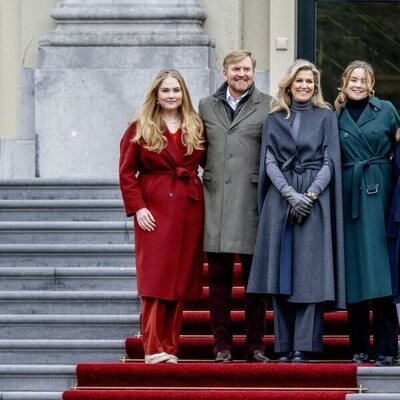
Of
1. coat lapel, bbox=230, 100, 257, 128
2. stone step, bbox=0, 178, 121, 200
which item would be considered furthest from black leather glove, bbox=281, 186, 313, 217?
stone step, bbox=0, 178, 121, 200

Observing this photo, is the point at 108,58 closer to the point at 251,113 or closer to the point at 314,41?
the point at 314,41

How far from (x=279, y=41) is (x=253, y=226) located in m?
3.65

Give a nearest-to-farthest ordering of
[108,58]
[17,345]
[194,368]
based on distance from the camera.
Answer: [194,368], [17,345], [108,58]

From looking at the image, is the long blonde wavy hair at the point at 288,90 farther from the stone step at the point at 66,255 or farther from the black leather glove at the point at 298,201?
the stone step at the point at 66,255

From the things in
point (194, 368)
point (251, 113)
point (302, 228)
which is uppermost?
point (251, 113)

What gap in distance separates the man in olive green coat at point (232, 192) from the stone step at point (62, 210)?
208 cm

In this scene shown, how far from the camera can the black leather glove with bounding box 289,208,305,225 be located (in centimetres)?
1020

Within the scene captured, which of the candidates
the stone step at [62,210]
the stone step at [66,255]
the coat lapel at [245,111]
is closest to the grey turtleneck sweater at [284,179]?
the coat lapel at [245,111]

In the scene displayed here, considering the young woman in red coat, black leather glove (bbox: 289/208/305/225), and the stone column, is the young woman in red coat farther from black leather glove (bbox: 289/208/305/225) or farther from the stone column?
the stone column

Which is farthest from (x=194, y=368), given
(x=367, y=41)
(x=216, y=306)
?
(x=367, y=41)

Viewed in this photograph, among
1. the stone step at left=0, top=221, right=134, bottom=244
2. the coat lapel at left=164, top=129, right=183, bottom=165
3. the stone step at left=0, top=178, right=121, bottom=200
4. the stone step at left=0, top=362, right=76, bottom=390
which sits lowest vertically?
the stone step at left=0, top=362, right=76, bottom=390

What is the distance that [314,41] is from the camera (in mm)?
14141

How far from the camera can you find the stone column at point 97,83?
43.7ft

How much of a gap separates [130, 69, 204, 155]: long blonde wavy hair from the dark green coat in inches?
34.6
